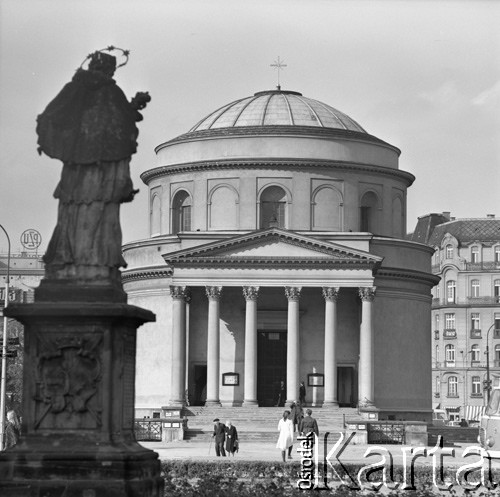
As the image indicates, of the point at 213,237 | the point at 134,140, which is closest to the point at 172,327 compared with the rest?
the point at 213,237

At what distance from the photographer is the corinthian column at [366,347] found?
86.7 meters

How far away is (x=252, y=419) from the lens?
8144 centimetres

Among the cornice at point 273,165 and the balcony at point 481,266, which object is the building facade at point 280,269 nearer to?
the cornice at point 273,165

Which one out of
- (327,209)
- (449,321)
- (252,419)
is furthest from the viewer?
(449,321)

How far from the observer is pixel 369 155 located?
97188mm

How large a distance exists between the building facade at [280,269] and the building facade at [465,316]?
162 ft

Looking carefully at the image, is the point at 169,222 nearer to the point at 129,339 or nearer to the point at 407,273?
the point at 407,273

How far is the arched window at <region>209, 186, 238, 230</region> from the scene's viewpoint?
310 feet

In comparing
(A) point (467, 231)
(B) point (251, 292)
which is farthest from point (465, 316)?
(B) point (251, 292)

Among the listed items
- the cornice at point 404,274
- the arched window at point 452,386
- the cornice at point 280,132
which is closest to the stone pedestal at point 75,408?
the cornice at point 404,274

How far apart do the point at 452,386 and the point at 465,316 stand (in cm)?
684

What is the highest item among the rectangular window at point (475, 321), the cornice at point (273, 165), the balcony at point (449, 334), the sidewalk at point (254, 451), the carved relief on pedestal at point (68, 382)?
the cornice at point (273, 165)

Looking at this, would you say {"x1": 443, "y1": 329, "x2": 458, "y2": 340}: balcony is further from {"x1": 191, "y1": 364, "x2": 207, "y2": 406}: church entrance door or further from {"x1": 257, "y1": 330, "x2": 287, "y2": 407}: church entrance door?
{"x1": 191, "y1": 364, "x2": 207, "y2": 406}: church entrance door

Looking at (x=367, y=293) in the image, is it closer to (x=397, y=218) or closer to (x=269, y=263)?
(x=269, y=263)
